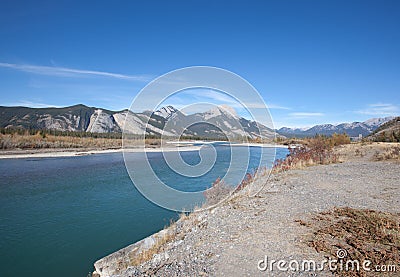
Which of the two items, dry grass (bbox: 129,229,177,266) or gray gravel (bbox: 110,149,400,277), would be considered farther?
dry grass (bbox: 129,229,177,266)

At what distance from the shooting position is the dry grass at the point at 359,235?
430cm

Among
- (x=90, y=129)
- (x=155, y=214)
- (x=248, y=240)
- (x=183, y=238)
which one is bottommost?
(x=155, y=214)

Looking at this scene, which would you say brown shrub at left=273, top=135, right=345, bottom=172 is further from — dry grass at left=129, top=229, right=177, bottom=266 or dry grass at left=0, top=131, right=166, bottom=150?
dry grass at left=0, top=131, right=166, bottom=150

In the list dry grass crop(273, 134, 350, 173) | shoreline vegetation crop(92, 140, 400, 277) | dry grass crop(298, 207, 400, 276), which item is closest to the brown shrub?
dry grass crop(273, 134, 350, 173)

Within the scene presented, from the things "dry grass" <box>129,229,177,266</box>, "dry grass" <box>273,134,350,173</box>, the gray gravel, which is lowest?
"dry grass" <box>129,229,177,266</box>

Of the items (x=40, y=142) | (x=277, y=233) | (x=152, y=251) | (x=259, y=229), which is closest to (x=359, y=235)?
(x=277, y=233)

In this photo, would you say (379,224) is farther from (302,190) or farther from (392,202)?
(302,190)

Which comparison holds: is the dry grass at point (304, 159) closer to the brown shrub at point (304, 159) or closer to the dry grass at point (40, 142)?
the brown shrub at point (304, 159)

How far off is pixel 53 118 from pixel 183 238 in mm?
153272

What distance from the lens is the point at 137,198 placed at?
16594 mm

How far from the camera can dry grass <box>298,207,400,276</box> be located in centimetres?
430

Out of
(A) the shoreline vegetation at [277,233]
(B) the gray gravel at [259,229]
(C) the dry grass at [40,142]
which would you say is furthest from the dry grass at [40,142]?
(A) the shoreline vegetation at [277,233]

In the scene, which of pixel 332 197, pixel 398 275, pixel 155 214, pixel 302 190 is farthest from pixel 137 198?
pixel 398 275

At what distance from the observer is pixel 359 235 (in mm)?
5238
